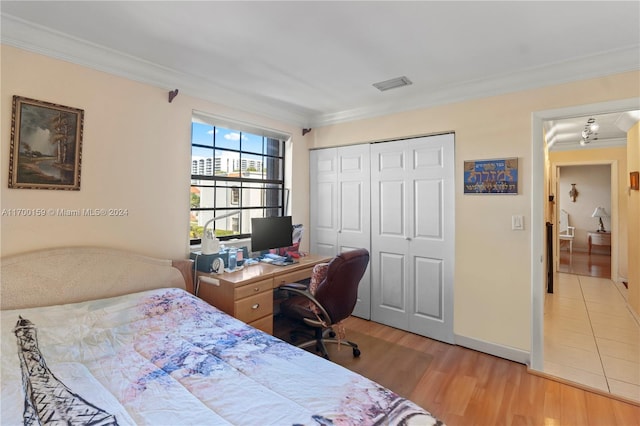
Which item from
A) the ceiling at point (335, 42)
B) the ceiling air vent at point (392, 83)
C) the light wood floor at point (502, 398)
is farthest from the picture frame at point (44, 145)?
the light wood floor at point (502, 398)

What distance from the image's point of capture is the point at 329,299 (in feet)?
8.25

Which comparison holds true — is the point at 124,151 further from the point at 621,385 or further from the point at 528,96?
the point at 621,385

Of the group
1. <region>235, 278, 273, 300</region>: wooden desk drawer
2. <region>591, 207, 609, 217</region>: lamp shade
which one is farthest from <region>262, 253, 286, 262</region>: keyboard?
<region>591, 207, 609, 217</region>: lamp shade

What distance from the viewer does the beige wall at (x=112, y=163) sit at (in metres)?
1.98

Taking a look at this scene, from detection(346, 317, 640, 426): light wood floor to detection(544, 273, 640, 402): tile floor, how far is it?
0.74ft

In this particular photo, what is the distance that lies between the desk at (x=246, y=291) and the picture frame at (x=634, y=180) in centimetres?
429

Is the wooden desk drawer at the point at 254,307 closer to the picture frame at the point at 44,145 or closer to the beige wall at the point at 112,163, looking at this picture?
the beige wall at the point at 112,163

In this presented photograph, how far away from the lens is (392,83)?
292cm

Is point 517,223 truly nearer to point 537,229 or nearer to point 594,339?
point 537,229

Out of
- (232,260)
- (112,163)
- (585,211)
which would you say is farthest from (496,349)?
(585,211)

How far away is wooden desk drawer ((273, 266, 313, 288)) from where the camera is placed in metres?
2.81

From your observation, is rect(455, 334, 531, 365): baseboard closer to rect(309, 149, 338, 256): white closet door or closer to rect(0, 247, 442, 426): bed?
rect(309, 149, 338, 256): white closet door

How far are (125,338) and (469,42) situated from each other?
9.62 ft

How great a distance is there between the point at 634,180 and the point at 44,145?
5984 mm
